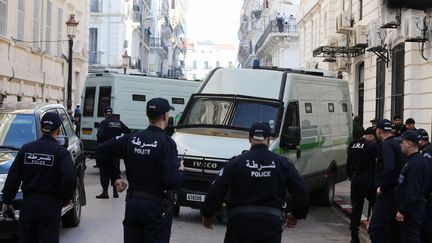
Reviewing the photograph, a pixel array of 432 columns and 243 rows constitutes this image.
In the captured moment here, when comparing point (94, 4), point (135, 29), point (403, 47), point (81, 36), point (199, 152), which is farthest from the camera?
point (135, 29)

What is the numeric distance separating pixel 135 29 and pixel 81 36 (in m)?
19.9

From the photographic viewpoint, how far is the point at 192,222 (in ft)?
35.8

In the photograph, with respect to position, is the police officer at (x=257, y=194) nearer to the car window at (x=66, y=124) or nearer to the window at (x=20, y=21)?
the car window at (x=66, y=124)

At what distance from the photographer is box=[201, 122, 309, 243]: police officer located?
5062mm

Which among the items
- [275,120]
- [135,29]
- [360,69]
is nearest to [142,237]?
[275,120]

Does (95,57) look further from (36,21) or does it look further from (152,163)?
(152,163)

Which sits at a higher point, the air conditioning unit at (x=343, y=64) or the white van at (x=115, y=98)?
the air conditioning unit at (x=343, y=64)

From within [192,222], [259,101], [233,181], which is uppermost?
[259,101]

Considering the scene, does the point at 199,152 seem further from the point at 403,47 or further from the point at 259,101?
the point at 403,47

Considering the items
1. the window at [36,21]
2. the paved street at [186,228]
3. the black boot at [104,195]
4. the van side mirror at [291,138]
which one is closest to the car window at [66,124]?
the paved street at [186,228]

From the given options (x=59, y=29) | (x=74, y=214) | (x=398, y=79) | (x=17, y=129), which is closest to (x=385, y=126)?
(x=74, y=214)

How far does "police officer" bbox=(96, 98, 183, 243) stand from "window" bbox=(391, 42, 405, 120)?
13.5 metres

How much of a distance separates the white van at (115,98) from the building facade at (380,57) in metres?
7.00

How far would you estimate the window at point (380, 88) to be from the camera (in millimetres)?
20047
